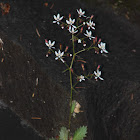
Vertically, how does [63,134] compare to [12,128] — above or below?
above

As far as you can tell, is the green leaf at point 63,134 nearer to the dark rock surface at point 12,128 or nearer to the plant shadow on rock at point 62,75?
the plant shadow on rock at point 62,75

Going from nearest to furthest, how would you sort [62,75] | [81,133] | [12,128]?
[81,133], [62,75], [12,128]

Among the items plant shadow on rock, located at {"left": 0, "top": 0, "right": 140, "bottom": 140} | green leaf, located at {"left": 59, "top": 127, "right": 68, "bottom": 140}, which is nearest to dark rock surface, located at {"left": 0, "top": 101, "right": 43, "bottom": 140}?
plant shadow on rock, located at {"left": 0, "top": 0, "right": 140, "bottom": 140}

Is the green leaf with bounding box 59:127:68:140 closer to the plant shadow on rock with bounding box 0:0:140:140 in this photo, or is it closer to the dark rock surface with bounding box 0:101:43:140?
the plant shadow on rock with bounding box 0:0:140:140

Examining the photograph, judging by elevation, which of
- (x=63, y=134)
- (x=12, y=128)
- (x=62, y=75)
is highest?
(x=62, y=75)

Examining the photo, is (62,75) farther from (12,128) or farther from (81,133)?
(12,128)

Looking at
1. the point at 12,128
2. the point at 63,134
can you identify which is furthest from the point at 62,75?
the point at 12,128

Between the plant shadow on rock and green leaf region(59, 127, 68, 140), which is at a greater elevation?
the plant shadow on rock

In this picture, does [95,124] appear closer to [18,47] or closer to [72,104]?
[72,104]
